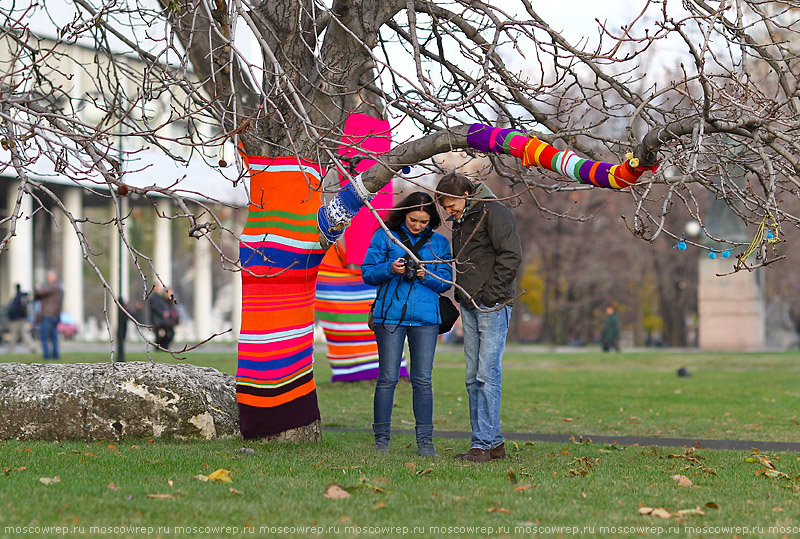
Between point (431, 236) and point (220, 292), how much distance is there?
7892cm

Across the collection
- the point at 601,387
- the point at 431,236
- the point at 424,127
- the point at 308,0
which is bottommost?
the point at 601,387

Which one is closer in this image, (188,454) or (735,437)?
(188,454)

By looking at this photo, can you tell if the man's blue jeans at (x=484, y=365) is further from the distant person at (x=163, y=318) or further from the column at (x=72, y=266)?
the column at (x=72, y=266)

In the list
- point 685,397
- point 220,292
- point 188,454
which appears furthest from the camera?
point 220,292

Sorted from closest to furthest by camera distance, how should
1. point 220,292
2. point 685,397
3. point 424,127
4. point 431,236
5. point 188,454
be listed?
point 188,454 < point 431,236 < point 424,127 < point 685,397 < point 220,292

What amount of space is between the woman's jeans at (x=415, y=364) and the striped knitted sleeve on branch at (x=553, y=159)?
1466 millimetres

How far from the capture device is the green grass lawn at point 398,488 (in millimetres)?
5059

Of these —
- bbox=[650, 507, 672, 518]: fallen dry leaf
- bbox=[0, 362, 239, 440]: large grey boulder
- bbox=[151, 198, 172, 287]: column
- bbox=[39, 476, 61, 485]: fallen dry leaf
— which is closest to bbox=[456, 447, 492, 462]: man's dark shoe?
bbox=[0, 362, 239, 440]: large grey boulder

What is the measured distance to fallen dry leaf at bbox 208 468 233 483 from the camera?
6.20m

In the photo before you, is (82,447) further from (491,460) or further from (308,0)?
(308,0)

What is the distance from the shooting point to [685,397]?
608 inches

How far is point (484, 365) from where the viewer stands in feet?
25.5

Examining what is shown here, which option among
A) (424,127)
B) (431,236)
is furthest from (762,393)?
(431,236)

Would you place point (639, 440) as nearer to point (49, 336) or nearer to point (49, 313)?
point (49, 336)
